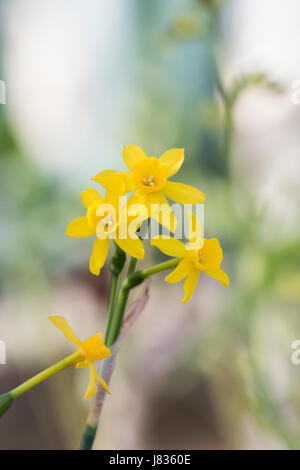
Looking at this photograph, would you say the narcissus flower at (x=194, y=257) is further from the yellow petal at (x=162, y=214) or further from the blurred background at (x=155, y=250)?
the blurred background at (x=155, y=250)

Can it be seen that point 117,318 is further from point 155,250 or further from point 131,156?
point 155,250

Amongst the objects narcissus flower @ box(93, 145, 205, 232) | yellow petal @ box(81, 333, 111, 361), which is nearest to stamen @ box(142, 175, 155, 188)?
narcissus flower @ box(93, 145, 205, 232)

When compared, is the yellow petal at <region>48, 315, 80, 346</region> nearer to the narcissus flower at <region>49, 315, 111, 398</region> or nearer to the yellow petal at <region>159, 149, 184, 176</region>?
the narcissus flower at <region>49, 315, 111, 398</region>

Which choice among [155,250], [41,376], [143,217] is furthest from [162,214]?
[155,250]

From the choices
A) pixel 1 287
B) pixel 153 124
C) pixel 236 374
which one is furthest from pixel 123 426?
pixel 153 124

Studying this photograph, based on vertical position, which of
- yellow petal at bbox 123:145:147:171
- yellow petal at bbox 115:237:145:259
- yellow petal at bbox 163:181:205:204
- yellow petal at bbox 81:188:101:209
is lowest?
yellow petal at bbox 115:237:145:259

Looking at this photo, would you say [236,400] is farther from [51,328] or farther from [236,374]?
[51,328]
